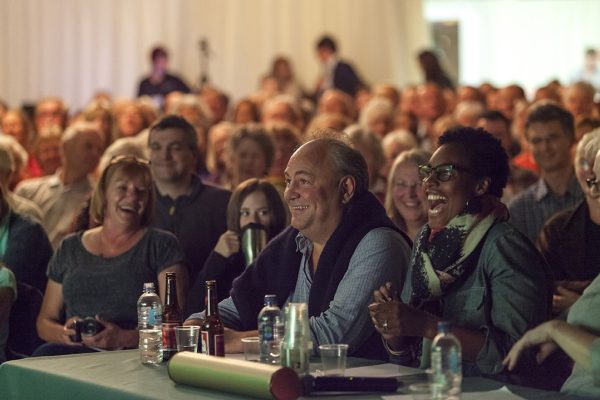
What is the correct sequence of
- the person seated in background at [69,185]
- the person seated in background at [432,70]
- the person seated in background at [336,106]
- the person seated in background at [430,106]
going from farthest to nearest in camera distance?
the person seated in background at [432,70] < the person seated in background at [336,106] < the person seated in background at [430,106] < the person seated in background at [69,185]

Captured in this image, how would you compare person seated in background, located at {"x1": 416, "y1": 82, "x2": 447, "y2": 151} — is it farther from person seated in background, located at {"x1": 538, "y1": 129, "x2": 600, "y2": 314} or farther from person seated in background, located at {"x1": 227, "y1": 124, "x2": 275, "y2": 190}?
person seated in background, located at {"x1": 538, "y1": 129, "x2": 600, "y2": 314}

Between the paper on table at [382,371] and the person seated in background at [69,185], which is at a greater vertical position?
the person seated in background at [69,185]

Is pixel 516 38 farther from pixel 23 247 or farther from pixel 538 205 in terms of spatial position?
pixel 23 247

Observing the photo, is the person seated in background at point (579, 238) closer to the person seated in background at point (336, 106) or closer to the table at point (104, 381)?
the table at point (104, 381)

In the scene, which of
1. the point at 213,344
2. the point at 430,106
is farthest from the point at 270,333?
the point at 430,106

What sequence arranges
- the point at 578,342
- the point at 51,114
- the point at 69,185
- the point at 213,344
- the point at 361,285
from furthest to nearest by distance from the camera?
the point at 51,114, the point at 69,185, the point at 361,285, the point at 213,344, the point at 578,342

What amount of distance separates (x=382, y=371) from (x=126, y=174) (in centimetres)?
210

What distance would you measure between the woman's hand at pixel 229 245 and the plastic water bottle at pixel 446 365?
2.58 m

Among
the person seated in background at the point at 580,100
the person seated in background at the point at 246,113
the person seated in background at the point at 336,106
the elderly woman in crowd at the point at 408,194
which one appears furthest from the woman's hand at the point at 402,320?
the person seated in background at the point at 246,113

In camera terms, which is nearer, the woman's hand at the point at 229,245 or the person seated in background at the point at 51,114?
the woman's hand at the point at 229,245

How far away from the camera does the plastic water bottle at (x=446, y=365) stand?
11.0 ft

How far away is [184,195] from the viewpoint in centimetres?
683

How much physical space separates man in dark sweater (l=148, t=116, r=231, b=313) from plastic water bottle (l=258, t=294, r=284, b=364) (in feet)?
8.32

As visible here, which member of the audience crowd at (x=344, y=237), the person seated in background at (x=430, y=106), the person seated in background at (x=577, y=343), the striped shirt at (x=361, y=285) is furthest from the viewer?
the person seated in background at (x=430, y=106)
